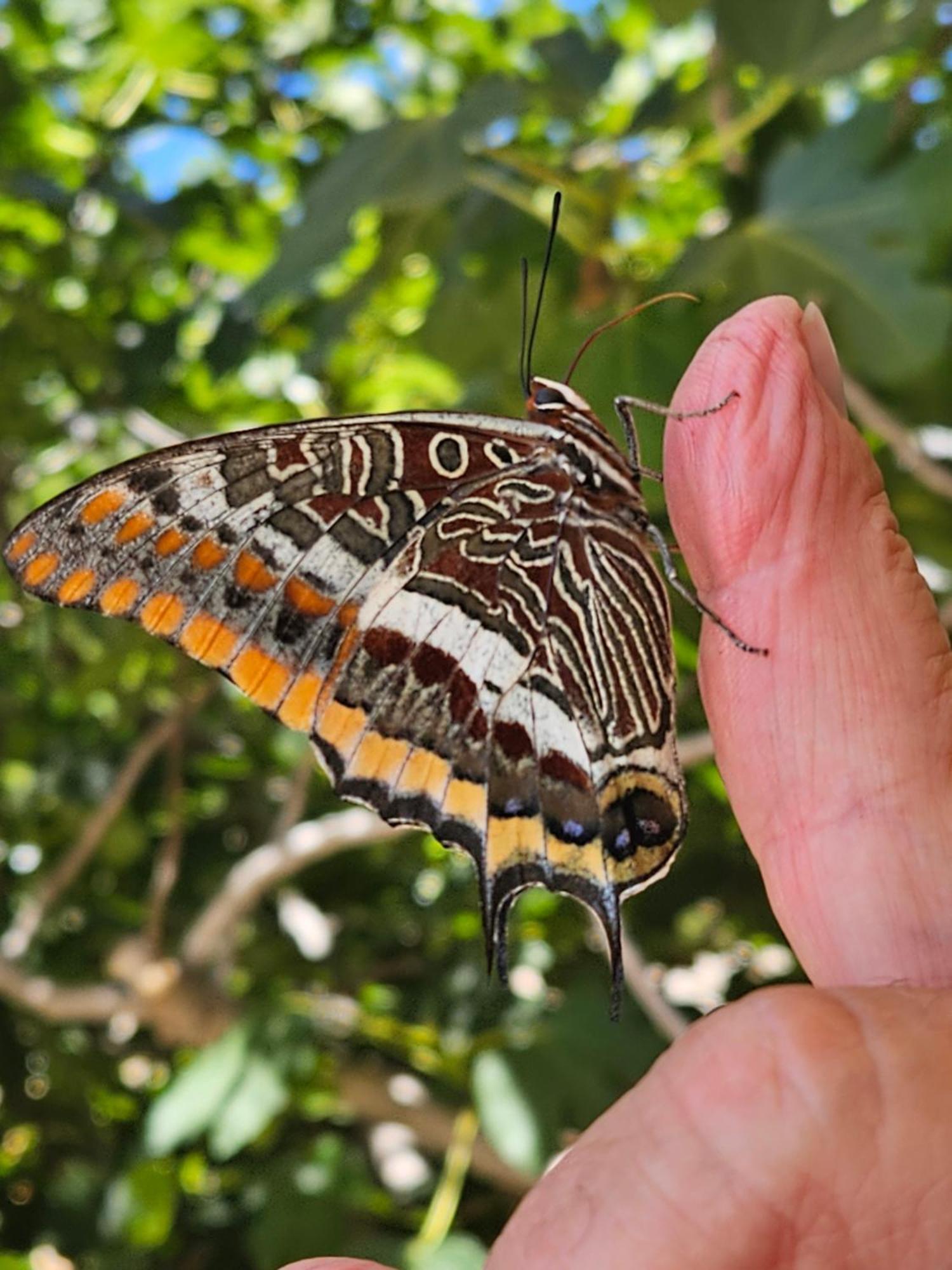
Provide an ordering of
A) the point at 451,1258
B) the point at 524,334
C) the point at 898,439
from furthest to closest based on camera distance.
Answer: the point at 451,1258, the point at 898,439, the point at 524,334

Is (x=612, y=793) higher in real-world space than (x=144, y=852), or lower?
higher

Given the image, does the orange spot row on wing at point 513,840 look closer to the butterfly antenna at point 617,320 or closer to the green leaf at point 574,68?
the butterfly antenna at point 617,320

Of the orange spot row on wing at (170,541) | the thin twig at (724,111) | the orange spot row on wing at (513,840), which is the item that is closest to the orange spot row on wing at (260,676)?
the orange spot row on wing at (170,541)

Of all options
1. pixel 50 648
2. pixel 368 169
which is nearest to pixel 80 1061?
pixel 50 648

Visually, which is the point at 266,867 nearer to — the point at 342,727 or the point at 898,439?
the point at 342,727

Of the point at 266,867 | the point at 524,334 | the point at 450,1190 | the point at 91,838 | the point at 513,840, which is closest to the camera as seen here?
the point at 513,840

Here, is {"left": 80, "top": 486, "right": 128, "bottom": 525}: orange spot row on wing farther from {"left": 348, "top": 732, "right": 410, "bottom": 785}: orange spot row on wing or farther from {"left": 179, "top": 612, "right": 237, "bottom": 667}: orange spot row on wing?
{"left": 348, "top": 732, "right": 410, "bottom": 785}: orange spot row on wing

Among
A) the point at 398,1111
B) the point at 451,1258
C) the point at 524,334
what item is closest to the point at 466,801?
the point at 524,334

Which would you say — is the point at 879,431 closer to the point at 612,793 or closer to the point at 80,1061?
the point at 612,793
